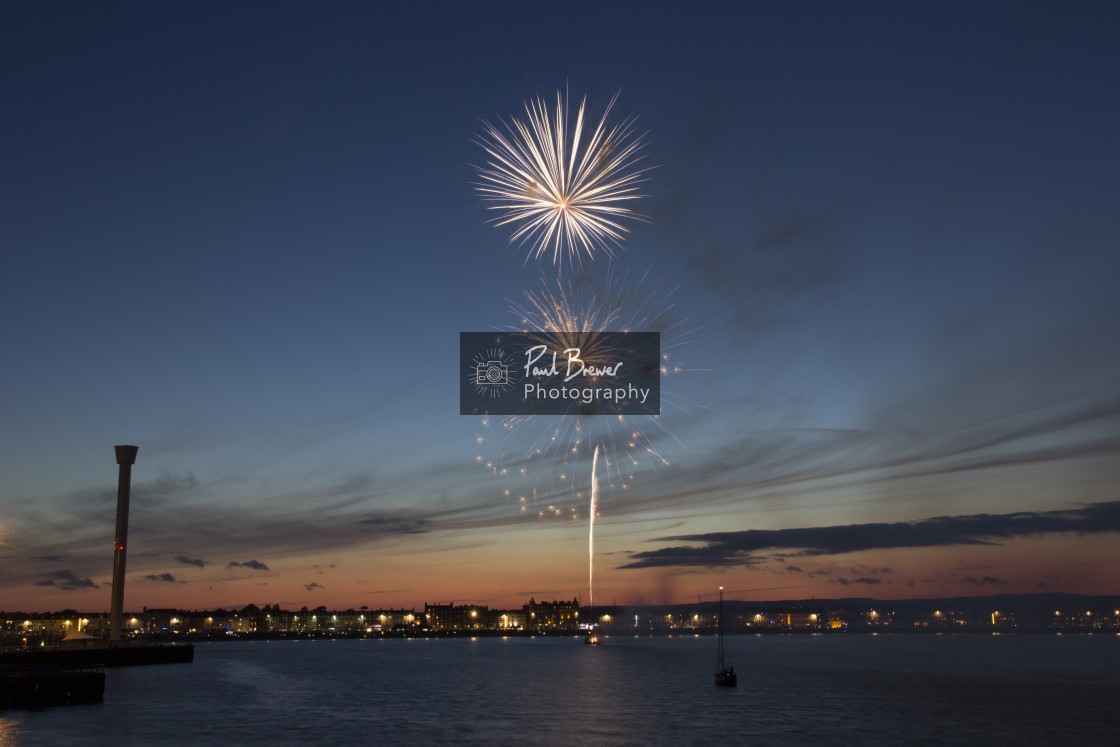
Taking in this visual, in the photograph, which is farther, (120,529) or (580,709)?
(120,529)

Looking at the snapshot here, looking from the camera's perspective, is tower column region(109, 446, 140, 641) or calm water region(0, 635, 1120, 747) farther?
tower column region(109, 446, 140, 641)

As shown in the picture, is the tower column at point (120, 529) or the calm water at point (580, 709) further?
the tower column at point (120, 529)

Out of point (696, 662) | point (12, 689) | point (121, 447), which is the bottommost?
point (696, 662)

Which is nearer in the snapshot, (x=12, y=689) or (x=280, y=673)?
(x=12, y=689)

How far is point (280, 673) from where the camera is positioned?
128250 mm

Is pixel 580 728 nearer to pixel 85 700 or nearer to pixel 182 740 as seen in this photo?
pixel 182 740

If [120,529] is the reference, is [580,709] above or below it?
below

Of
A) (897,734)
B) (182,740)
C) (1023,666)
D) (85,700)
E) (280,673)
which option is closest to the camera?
(182,740)

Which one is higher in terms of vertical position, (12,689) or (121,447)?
(121,447)

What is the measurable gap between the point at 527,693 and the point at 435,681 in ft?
72.1

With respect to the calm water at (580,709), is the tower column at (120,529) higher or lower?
higher

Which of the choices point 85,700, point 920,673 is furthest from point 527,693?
point 920,673

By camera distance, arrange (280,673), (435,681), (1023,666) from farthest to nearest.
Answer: (1023,666), (280,673), (435,681)

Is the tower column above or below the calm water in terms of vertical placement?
above
